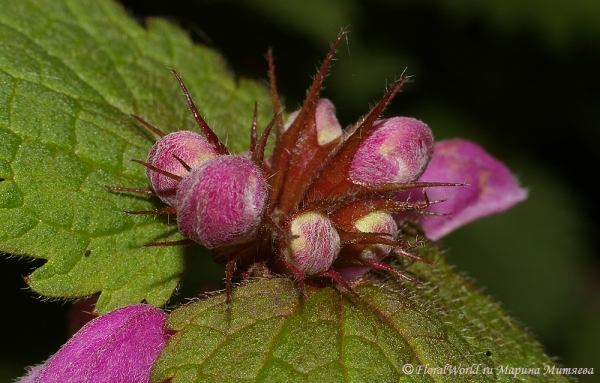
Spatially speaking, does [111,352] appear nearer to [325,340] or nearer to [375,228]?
[325,340]

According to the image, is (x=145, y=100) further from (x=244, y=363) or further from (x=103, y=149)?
(x=244, y=363)

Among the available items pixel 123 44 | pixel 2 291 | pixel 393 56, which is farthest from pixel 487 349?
pixel 393 56

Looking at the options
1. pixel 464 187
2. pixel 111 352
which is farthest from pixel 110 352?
pixel 464 187

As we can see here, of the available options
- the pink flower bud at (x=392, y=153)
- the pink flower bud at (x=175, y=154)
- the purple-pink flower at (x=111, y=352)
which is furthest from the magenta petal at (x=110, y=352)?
the pink flower bud at (x=392, y=153)

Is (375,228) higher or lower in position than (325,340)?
higher

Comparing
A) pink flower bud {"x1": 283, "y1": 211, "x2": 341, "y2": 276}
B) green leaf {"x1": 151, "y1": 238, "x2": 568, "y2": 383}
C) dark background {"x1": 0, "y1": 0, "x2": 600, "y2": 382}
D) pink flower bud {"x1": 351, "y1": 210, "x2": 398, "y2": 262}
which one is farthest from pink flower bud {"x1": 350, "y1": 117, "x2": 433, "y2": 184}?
dark background {"x1": 0, "y1": 0, "x2": 600, "y2": 382}

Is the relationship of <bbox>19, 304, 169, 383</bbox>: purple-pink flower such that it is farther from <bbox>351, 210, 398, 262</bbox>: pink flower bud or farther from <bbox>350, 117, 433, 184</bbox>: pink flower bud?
<bbox>350, 117, 433, 184</bbox>: pink flower bud

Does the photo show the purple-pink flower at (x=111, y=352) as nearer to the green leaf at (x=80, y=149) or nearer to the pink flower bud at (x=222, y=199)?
the green leaf at (x=80, y=149)
